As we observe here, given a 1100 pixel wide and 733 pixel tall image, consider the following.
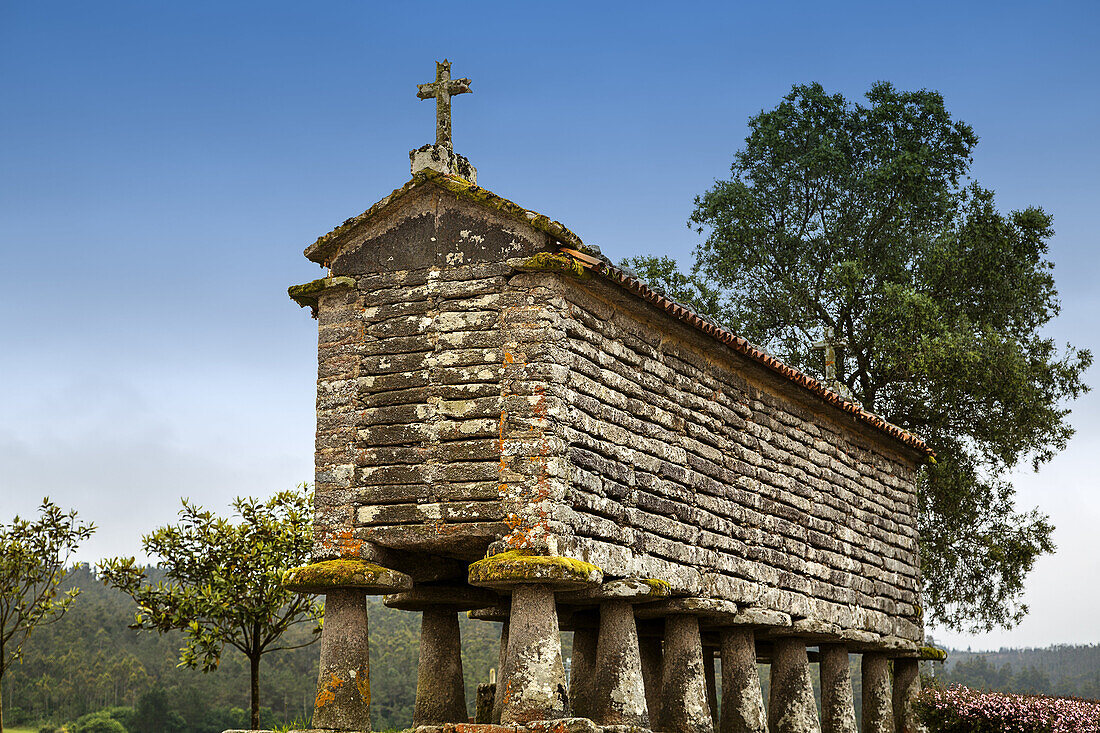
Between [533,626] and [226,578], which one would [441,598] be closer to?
[533,626]

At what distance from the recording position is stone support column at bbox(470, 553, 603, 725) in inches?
368

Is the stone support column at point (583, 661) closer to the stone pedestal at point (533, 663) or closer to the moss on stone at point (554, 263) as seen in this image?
the stone pedestal at point (533, 663)

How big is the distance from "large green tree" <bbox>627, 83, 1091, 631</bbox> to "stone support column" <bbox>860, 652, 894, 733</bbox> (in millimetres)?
5806

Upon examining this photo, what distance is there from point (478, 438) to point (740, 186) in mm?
15146

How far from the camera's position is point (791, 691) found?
1383 centimetres

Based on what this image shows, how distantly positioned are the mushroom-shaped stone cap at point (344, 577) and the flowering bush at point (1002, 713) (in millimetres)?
7919

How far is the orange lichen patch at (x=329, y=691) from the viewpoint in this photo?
1005 cm

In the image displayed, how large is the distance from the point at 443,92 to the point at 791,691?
25.9ft

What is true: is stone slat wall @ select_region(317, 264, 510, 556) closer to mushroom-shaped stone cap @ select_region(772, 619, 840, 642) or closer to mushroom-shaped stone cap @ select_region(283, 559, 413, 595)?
mushroom-shaped stone cap @ select_region(283, 559, 413, 595)

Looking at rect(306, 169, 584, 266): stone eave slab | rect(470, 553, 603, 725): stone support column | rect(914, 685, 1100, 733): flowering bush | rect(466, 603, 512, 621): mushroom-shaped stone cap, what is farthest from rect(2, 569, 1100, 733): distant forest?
rect(470, 553, 603, 725): stone support column

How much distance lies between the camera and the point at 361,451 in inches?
413

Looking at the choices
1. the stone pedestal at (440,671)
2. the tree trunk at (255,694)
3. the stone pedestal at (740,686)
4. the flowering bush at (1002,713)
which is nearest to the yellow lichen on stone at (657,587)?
the stone pedestal at (740,686)

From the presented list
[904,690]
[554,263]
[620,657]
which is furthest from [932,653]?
[554,263]

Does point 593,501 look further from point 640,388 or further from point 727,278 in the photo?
point 727,278
